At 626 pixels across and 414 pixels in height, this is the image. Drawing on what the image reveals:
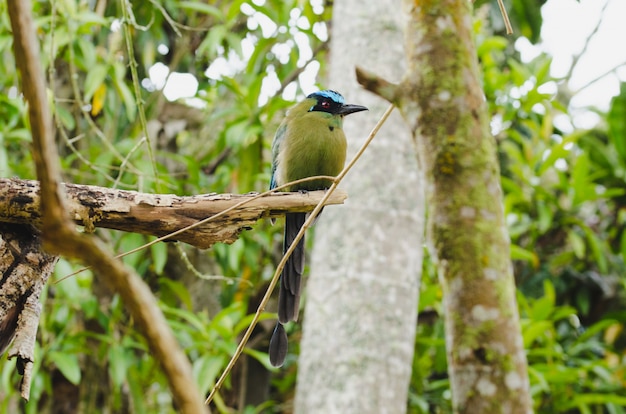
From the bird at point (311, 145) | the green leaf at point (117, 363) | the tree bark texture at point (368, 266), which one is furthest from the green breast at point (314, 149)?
the green leaf at point (117, 363)

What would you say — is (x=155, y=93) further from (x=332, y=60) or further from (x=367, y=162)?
(x=367, y=162)

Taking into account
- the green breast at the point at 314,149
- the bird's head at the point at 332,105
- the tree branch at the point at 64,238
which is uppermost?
the bird's head at the point at 332,105

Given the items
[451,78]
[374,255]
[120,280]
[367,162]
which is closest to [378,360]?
[374,255]

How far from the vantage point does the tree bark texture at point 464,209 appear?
1276mm

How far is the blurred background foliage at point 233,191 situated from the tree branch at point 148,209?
1.78 meters

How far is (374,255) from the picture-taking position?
3.33 metres

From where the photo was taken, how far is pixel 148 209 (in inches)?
72.4

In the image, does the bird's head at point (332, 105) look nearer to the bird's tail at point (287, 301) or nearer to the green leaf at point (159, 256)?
the bird's tail at point (287, 301)

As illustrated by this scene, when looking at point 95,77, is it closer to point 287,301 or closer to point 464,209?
point 287,301

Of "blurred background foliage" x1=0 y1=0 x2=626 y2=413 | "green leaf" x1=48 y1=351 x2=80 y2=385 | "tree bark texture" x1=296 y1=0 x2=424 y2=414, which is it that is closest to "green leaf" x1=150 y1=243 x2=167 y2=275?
"blurred background foliage" x1=0 y1=0 x2=626 y2=413

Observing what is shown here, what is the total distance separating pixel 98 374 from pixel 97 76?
1.86m

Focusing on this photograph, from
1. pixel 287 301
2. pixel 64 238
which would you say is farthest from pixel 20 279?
pixel 64 238

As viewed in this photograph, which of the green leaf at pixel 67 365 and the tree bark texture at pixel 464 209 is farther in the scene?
the green leaf at pixel 67 365

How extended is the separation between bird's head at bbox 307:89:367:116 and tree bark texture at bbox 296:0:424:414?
13.0 inches
